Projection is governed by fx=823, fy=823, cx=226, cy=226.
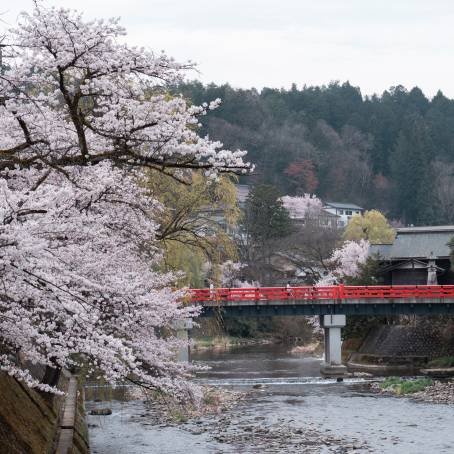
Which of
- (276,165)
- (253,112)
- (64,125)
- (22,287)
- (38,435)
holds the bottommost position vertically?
(38,435)

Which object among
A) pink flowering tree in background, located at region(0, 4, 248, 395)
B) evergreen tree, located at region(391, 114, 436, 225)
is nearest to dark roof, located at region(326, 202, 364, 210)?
evergreen tree, located at region(391, 114, 436, 225)

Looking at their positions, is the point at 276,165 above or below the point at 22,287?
above

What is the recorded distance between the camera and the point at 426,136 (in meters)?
98.3

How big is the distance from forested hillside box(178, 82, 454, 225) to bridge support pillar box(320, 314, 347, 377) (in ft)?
171

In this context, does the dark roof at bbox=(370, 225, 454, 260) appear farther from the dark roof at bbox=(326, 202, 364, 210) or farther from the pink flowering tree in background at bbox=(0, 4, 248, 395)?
the dark roof at bbox=(326, 202, 364, 210)

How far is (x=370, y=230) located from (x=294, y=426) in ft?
151

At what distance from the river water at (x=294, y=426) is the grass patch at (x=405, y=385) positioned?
3.36 ft

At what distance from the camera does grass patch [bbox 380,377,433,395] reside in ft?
105

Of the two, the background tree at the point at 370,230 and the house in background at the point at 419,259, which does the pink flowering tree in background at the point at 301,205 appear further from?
the house in background at the point at 419,259

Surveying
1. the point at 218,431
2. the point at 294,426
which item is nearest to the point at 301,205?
the point at 294,426

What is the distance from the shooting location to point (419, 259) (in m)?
50.7

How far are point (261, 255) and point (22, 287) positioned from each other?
62.3 metres

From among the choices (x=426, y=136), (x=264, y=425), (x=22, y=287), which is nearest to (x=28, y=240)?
(x=22, y=287)

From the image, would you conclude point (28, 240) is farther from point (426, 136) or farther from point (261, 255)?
point (426, 136)
